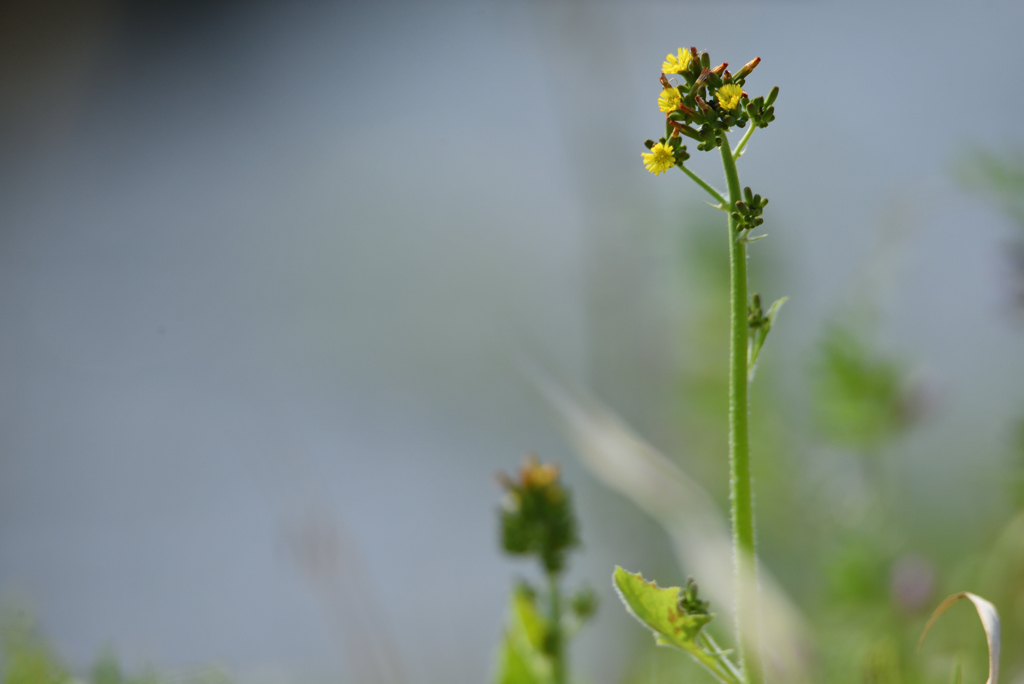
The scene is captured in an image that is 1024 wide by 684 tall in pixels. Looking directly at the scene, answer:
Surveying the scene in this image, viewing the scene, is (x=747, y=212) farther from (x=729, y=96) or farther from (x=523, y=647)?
(x=523, y=647)

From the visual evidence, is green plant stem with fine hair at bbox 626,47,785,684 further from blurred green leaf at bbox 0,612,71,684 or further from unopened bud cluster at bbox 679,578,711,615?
blurred green leaf at bbox 0,612,71,684

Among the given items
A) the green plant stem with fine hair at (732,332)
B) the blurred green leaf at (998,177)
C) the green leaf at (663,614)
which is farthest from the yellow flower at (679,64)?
the blurred green leaf at (998,177)

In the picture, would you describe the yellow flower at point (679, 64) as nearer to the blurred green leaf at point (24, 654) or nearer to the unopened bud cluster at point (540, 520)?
the unopened bud cluster at point (540, 520)

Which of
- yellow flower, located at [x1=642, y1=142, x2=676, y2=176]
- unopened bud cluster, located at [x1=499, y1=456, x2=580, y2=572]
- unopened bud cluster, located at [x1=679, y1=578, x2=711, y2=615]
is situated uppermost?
yellow flower, located at [x1=642, y1=142, x2=676, y2=176]

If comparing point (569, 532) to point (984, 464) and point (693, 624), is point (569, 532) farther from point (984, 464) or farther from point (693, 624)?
point (984, 464)

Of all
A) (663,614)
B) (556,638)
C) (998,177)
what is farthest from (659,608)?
(998,177)

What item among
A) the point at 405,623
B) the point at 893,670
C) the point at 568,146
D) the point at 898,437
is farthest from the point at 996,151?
the point at 405,623

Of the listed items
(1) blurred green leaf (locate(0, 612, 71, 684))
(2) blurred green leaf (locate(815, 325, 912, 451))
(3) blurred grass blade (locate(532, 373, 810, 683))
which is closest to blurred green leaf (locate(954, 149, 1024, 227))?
(2) blurred green leaf (locate(815, 325, 912, 451))
